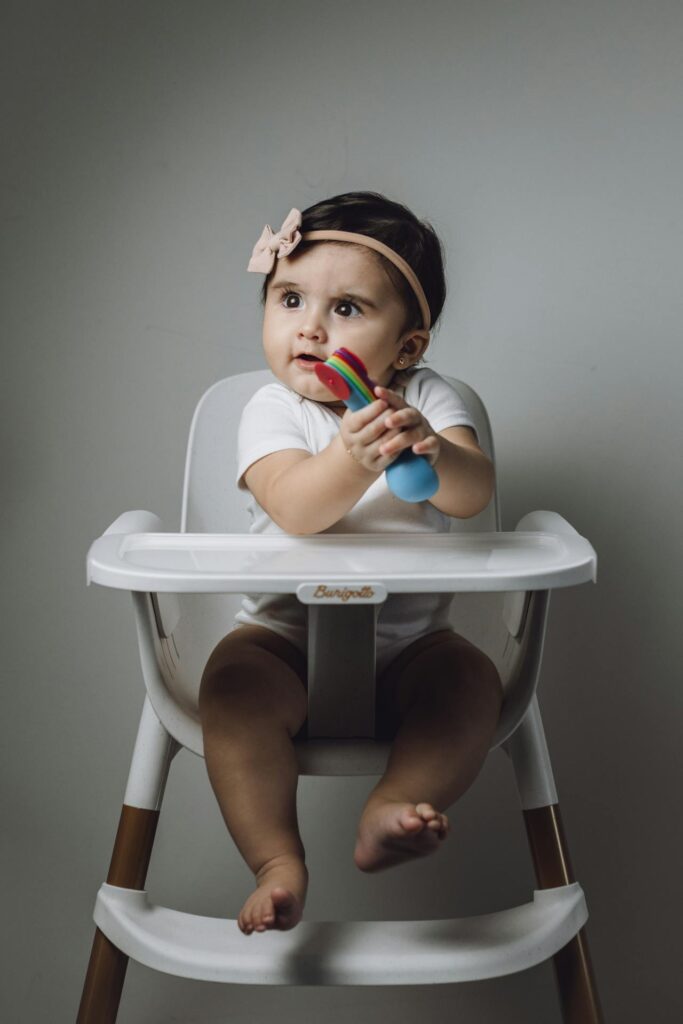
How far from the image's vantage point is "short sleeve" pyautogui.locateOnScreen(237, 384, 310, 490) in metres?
1.07

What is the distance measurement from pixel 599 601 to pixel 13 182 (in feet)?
3.00

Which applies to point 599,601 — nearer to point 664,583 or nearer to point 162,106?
point 664,583

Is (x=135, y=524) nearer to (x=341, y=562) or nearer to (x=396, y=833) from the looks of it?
(x=341, y=562)

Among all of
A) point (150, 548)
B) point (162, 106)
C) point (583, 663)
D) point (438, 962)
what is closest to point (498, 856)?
point (583, 663)

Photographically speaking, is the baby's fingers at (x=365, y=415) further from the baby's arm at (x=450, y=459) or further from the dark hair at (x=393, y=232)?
the dark hair at (x=393, y=232)

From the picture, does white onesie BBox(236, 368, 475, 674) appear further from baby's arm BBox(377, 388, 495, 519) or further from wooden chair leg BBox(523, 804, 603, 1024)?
wooden chair leg BBox(523, 804, 603, 1024)

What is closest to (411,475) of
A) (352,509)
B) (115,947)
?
(352,509)

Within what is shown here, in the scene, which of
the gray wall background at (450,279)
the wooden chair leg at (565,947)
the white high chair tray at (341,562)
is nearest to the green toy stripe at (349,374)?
the white high chair tray at (341,562)

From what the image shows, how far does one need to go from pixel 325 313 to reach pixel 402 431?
0.22 metres

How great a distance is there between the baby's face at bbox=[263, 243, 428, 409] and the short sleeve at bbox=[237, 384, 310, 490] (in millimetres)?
38

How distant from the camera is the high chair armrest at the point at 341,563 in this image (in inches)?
30.9

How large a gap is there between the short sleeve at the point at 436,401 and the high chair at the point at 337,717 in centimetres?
11

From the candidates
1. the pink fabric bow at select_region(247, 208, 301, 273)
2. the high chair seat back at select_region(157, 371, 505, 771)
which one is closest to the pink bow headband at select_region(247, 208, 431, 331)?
the pink fabric bow at select_region(247, 208, 301, 273)

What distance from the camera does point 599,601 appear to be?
5.09 feet
